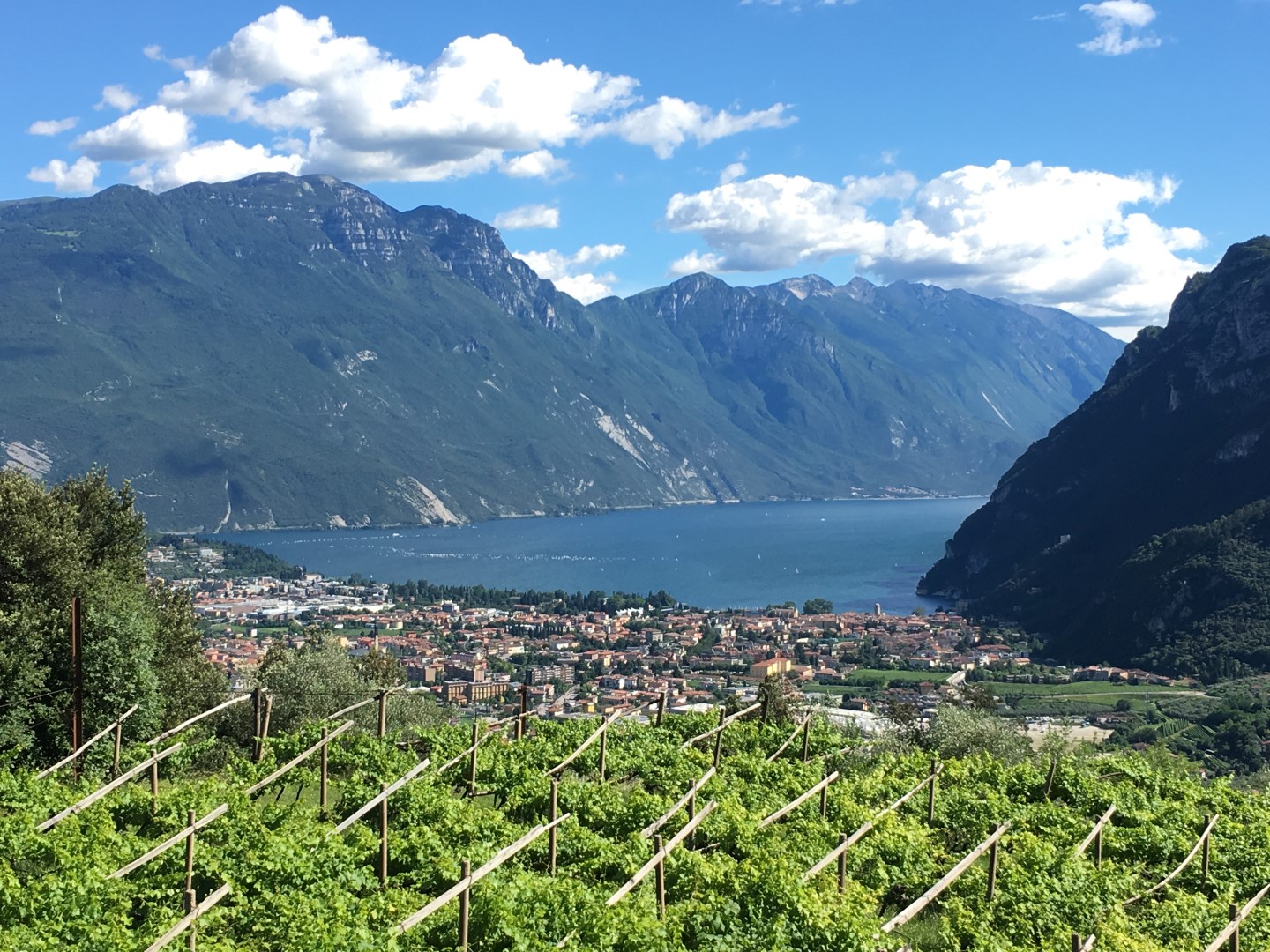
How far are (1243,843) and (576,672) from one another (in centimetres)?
6447

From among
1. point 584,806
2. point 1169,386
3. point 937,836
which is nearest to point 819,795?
point 937,836

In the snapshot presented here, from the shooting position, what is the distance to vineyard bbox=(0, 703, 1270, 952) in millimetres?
10773

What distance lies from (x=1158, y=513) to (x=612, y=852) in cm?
10304

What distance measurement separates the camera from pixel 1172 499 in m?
105

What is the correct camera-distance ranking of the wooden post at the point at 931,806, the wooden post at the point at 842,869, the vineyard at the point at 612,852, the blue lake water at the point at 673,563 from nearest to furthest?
the vineyard at the point at 612,852
the wooden post at the point at 842,869
the wooden post at the point at 931,806
the blue lake water at the point at 673,563

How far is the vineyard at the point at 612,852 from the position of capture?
1077cm

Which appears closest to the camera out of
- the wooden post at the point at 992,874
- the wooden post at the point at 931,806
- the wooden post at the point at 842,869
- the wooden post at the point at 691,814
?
the wooden post at the point at 842,869

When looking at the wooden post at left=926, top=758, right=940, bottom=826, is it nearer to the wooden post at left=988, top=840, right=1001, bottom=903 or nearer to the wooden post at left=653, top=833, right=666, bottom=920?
the wooden post at left=988, top=840, right=1001, bottom=903

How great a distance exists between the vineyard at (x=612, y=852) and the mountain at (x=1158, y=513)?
214 feet

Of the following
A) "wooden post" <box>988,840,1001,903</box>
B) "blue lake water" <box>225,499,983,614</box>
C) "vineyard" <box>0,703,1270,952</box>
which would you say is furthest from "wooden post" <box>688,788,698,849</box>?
"blue lake water" <box>225,499,983,614</box>

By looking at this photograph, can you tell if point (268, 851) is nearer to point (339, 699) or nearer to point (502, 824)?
point (502, 824)

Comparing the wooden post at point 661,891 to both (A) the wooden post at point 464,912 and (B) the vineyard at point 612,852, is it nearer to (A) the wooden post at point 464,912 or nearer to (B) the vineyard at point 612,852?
(B) the vineyard at point 612,852

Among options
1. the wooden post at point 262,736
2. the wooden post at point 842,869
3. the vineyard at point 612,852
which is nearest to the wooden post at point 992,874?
the vineyard at point 612,852

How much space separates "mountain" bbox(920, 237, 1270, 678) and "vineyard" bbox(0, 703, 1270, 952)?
65.2m
